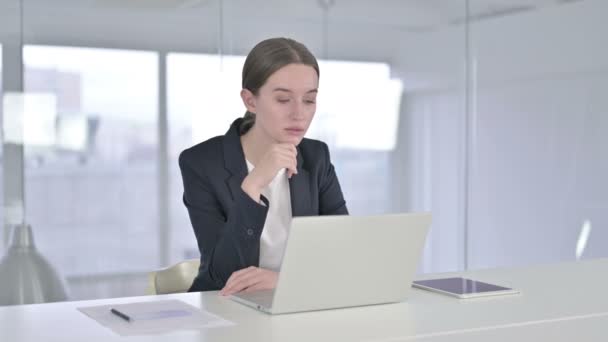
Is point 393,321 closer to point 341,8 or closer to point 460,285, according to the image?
point 460,285

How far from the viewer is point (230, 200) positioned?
8.63 ft

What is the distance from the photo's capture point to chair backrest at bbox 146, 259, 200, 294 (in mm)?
2861

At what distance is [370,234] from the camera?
1969 mm

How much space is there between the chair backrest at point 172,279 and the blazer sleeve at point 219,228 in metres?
0.28

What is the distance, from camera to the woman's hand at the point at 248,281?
7.41ft

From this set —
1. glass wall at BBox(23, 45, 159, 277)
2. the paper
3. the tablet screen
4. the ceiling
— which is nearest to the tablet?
the tablet screen

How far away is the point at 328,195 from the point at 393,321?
1014 mm

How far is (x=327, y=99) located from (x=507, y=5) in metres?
1.37

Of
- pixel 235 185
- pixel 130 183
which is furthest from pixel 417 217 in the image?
pixel 130 183

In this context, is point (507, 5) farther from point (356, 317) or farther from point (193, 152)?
point (356, 317)

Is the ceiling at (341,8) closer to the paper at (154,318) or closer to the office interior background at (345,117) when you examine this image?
the office interior background at (345,117)

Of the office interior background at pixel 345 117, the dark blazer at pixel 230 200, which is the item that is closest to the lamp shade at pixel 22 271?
the office interior background at pixel 345 117

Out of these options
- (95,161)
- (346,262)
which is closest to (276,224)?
(346,262)

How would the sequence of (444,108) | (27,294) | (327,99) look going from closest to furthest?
(27,294) < (327,99) < (444,108)
